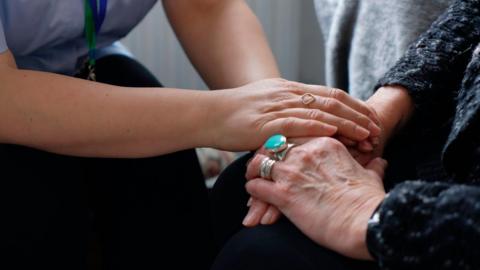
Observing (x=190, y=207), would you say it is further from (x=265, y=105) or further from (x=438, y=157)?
(x=438, y=157)

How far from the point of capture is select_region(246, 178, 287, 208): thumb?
86 centimetres

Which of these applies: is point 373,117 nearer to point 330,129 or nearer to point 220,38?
point 330,129

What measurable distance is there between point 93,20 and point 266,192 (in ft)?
1.44

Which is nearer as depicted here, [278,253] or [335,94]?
[278,253]

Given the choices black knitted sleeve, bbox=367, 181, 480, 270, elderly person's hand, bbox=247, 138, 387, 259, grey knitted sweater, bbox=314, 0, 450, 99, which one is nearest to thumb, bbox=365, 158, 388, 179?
elderly person's hand, bbox=247, 138, 387, 259

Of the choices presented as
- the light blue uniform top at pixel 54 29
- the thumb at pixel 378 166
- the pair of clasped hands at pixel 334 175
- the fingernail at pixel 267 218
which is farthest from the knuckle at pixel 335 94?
the light blue uniform top at pixel 54 29

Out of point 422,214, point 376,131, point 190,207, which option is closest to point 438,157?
point 376,131

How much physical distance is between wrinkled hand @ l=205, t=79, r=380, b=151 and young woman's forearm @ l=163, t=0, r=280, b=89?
0.18 metres

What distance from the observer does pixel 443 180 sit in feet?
3.03

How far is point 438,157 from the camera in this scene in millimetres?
979

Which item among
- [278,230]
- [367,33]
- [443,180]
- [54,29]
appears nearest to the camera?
[278,230]

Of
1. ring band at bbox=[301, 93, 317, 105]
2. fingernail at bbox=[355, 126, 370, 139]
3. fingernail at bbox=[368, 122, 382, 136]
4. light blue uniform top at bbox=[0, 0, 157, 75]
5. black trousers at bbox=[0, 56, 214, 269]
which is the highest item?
light blue uniform top at bbox=[0, 0, 157, 75]

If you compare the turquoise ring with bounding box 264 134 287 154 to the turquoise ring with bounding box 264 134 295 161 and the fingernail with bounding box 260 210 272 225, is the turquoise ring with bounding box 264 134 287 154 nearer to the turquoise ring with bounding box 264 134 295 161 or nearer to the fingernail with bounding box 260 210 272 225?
the turquoise ring with bounding box 264 134 295 161

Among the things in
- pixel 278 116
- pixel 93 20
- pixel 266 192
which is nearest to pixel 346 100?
pixel 278 116
